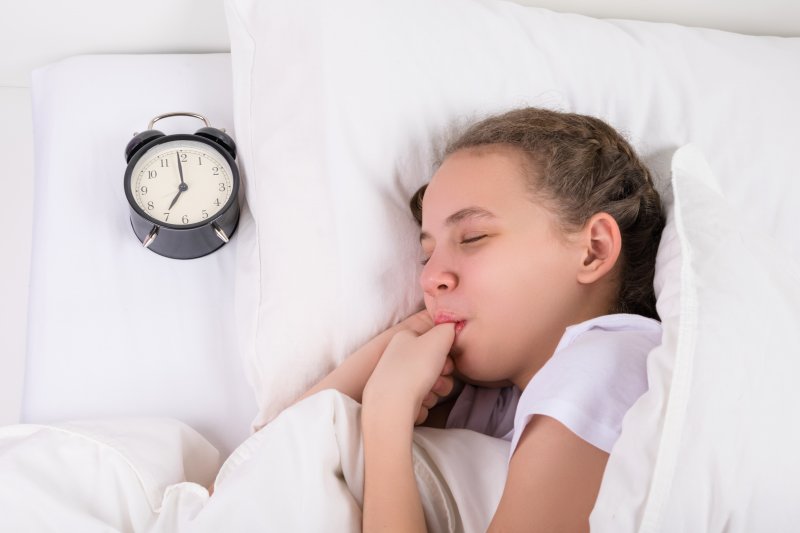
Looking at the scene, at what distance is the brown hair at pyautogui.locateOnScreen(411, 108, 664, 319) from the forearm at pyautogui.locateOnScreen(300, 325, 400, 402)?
1.00 feet

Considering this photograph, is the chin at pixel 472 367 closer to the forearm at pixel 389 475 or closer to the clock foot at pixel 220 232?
the forearm at pixel 389 475

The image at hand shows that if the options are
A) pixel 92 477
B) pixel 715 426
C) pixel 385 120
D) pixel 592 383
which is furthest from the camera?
pixel 385 120

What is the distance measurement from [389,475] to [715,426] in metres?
0.37

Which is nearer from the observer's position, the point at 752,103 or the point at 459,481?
the point at 459,481

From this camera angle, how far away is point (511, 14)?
1334mm

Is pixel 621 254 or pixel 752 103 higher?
pixel 752 103

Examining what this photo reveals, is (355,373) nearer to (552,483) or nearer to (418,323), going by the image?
(418,323)

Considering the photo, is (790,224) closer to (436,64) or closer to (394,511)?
(436,64)

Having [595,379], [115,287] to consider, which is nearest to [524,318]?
[595,379]

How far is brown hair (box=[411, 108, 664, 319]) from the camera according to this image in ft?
3.66

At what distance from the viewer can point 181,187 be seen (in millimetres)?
1221

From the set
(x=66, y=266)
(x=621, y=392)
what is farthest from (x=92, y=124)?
(x=621, y=392)

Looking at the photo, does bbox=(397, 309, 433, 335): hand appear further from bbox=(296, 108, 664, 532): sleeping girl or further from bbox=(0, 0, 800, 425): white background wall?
bbox=(0, 0, 800, 425): white background wall

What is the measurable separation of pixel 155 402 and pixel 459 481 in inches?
19.3
